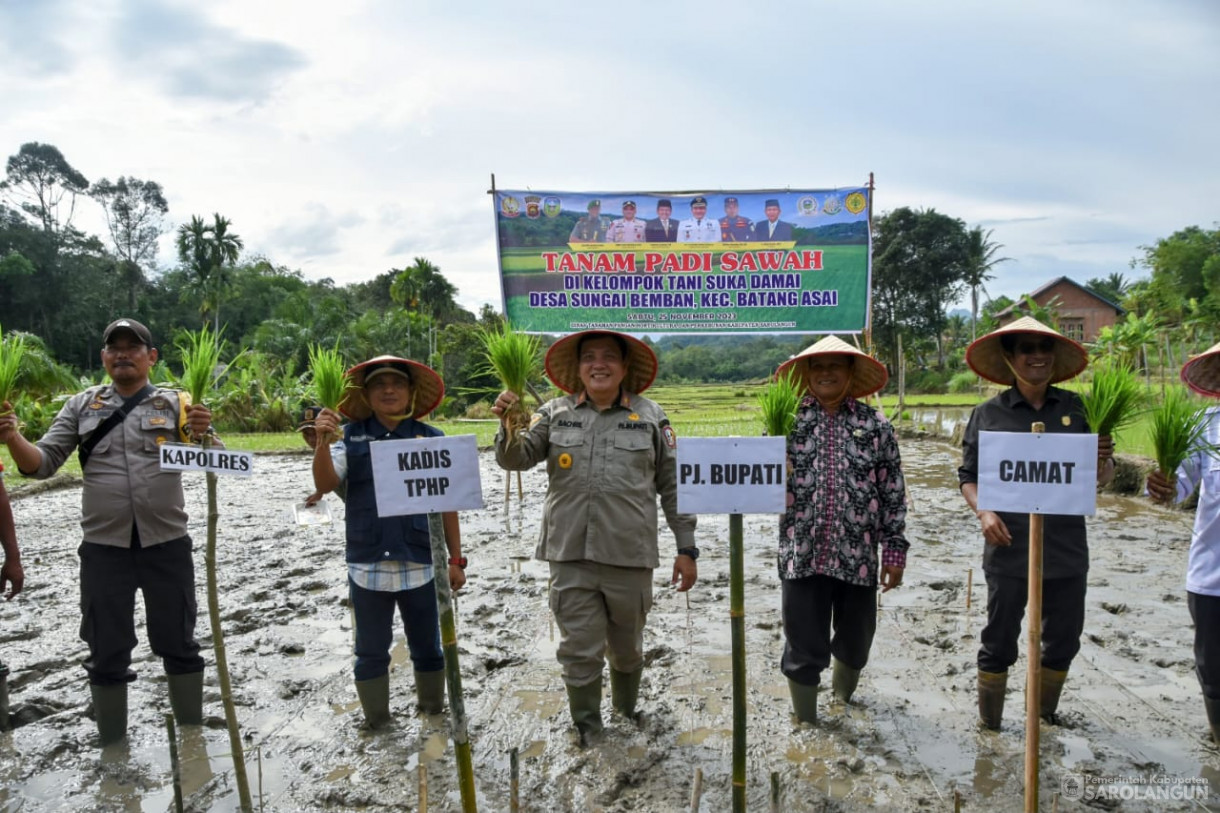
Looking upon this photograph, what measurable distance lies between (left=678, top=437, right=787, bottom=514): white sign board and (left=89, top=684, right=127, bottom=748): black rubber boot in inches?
112

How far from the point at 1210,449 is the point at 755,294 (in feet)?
17.4

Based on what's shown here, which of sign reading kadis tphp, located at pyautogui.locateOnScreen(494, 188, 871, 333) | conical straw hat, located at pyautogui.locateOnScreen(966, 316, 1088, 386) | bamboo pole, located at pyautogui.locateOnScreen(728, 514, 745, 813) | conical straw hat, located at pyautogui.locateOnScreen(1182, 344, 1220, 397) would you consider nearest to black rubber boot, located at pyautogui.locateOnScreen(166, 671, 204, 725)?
bamboo pole, located at pyautogui.locateOnScreen(728, 514, 745, 813)

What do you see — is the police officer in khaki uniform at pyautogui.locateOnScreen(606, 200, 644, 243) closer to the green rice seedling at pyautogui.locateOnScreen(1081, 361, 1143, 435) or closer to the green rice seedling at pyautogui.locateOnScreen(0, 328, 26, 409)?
the green rice seedling at pyautogui.locateOnScreen(1081, 361, 1143, 435)

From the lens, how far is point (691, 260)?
8375 mm

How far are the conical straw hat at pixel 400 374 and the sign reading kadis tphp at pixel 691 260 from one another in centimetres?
441

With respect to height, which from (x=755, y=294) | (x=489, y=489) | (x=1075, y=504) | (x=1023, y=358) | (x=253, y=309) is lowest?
(x=489, y=489)

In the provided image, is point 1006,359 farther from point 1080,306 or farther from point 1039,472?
point 1080,306

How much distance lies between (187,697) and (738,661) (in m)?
2.72

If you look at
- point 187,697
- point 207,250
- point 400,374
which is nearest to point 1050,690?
Result: point 400,374

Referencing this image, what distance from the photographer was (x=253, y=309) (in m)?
50.8

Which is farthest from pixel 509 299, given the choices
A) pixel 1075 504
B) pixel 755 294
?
pixel 1075 504

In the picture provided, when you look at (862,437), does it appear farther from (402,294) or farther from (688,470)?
(402,294)

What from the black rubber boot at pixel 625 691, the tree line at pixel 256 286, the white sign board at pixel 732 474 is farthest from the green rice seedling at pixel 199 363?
the tree line at pixel 256 286

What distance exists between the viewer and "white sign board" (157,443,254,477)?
3.04 meters
